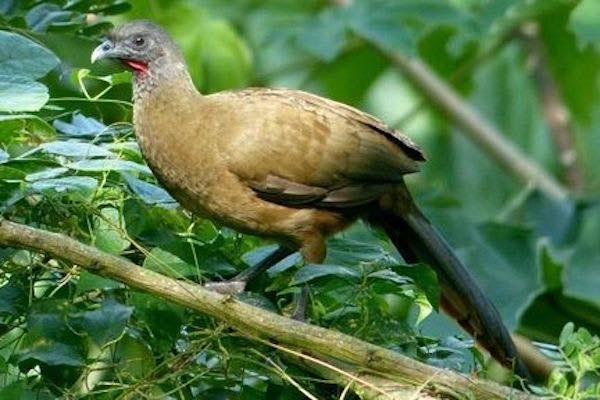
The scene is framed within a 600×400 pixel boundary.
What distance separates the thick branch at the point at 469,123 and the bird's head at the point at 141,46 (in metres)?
3.20

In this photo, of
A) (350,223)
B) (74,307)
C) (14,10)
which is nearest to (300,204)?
(350,223)

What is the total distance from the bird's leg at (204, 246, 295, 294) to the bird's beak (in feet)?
2.10

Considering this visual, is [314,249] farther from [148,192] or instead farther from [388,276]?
[388,276]

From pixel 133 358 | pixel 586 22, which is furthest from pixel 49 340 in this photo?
pixel 586 22

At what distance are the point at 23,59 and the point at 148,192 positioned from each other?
0.33 metres

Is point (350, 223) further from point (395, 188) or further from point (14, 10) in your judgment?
point (14, 10)

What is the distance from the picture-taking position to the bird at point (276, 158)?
11.9 ft

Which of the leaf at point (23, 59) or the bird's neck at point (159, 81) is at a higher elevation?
the leaf at point (23, 59)

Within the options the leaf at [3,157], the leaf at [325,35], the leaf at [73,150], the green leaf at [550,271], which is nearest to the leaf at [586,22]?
the green leaf at [550,271]

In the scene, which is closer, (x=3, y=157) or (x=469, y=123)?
(x=3, y=157)

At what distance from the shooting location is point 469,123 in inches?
279

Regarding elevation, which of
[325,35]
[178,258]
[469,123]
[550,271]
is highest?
[178,258]

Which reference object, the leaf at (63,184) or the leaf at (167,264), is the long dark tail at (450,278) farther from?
the leaf at (63,184)

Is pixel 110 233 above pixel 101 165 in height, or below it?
below
